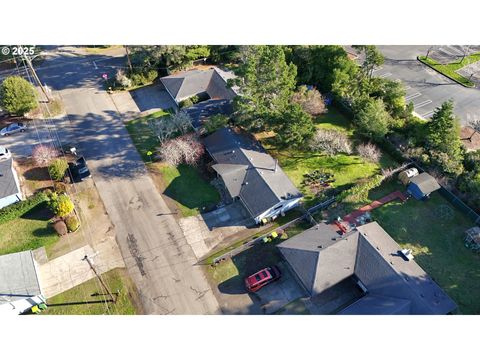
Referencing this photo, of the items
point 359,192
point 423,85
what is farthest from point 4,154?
point 423,85

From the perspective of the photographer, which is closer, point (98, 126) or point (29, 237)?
point (29, 237)

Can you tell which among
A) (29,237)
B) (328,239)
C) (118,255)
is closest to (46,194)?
(29,237)

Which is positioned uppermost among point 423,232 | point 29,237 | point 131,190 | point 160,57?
point 160,57

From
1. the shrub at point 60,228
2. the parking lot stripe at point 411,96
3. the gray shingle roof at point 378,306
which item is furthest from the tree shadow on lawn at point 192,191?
the parking lot stripe at point 411,96

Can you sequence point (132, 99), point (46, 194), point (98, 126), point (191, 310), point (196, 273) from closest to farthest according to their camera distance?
point (191, 310) → point (196, 273) → point (46, 194) → point (98, 126) → point (132, 99)

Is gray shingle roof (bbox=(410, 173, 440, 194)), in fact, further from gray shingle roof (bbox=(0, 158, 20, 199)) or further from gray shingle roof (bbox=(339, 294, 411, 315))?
gray shingle roof (bbox=(0, 158, 20, 199))

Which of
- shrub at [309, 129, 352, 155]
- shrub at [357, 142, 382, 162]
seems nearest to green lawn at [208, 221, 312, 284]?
shrub at [309, 129, 352, 155]

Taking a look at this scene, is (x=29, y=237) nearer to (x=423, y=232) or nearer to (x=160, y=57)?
(x=160, y=57)
